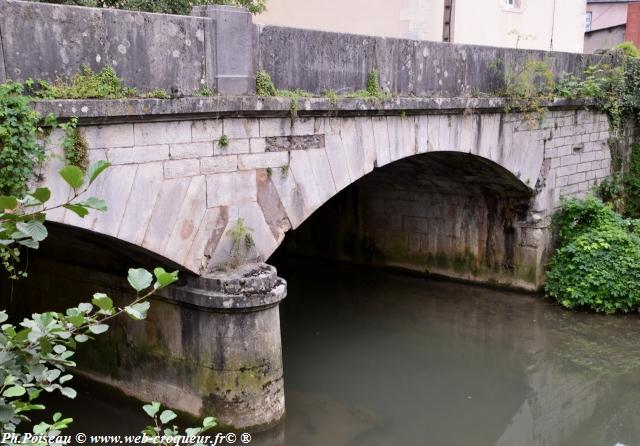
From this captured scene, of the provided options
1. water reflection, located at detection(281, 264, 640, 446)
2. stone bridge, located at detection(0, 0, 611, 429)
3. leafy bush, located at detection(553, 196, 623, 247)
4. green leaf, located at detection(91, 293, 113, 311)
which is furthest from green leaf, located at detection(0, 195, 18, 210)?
leafy bush, located at detection(553, 196, 623, 247)

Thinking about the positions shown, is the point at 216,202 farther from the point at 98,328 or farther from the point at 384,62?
the point at 98,328

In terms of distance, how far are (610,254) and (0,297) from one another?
7655 millimetres

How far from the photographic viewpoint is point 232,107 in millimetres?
5074

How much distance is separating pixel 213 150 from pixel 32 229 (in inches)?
140

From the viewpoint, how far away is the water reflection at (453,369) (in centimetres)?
613

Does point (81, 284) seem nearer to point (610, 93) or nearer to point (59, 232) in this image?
point (59, 232)

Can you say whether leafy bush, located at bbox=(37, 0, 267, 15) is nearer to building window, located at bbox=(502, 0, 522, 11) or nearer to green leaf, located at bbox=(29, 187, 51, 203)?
building window, located at bbox=(502, 0, 522, 11)

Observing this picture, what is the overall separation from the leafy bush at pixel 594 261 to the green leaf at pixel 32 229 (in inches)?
325

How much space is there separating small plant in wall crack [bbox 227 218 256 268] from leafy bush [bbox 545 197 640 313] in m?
5.17

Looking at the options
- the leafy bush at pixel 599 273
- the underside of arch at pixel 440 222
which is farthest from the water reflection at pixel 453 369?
the underside of arch at pixel 440 222

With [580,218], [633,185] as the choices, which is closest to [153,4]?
[580,218]

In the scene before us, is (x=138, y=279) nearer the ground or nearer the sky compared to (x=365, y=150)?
nearer the sky

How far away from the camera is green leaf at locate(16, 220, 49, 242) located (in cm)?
159

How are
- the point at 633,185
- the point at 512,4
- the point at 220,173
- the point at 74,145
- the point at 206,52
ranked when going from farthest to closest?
1. the point at 512,4
2. the point at 633,185
3. the point at 220,173
4. the point at 206,52
5. the point at 74,145
